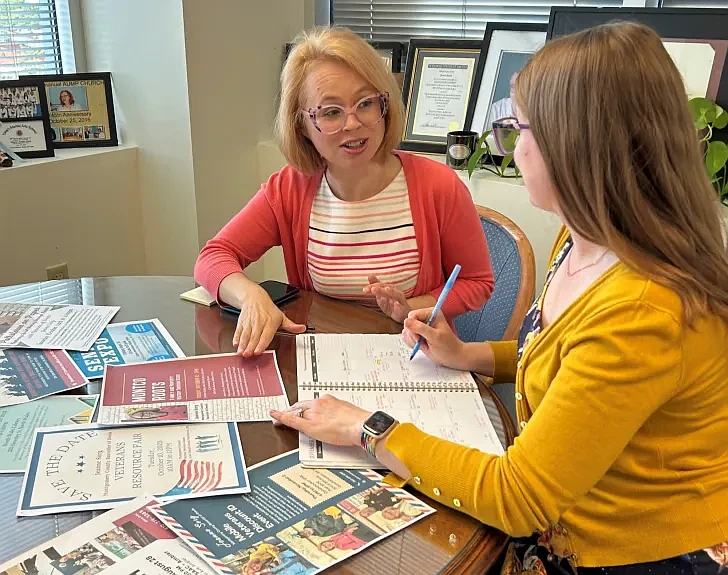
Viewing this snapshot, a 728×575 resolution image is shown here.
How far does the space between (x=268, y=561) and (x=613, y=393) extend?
16.7 inches

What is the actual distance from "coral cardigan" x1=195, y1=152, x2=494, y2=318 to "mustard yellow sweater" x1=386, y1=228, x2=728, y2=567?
632 mm

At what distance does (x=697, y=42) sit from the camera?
2000mm

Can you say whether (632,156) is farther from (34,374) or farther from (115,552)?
(34,374)

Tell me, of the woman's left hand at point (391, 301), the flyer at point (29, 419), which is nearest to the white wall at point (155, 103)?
the woman's left hand at point (391, 301)

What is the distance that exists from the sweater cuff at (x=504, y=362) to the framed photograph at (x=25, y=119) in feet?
6.07

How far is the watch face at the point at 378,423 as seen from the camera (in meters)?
0.96

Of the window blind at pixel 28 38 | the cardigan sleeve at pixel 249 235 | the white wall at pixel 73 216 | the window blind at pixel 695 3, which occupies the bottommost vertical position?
the white wall at pixel 73 216

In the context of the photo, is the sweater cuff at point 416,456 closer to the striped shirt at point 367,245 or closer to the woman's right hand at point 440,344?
the woman's right hand at point 440,344

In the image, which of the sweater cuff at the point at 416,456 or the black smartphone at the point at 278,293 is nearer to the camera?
the sweater cuff at the point at 416,456

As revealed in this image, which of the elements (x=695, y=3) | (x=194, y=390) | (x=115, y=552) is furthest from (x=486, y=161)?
(x=115, y=552)

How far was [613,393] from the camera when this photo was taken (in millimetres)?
821

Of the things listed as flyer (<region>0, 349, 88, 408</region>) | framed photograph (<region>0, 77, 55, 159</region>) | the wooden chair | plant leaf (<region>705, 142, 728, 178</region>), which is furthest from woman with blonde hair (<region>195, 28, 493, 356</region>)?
framed photograph (<region>0, 77, 55, 159</region>)

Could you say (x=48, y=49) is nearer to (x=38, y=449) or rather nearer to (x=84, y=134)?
(x=84, y=134)

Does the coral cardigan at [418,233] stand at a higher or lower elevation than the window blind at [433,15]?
lower
